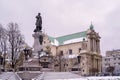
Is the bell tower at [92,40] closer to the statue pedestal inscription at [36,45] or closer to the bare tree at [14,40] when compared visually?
the bare tree at [14,40]

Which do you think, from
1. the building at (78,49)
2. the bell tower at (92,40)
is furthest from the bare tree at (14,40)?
the bell tower at (92,40)

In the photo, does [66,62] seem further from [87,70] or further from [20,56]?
[20,56]

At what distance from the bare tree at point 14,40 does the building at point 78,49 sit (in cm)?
2310

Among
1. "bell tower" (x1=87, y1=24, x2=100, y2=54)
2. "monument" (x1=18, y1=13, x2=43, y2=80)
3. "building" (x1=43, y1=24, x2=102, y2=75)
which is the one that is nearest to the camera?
"monument" (x1=18, y1=13, x2=43, y2=80)

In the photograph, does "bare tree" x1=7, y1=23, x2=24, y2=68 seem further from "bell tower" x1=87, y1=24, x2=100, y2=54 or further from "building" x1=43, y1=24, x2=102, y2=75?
"bell tower" x1=87, y1=24, x2=100, y2=54

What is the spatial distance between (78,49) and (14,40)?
104 feet

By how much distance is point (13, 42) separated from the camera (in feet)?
140

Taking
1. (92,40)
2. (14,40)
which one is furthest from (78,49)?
(14,40)

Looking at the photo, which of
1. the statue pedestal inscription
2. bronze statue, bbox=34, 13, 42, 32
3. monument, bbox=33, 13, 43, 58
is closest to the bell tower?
bronze statue, bbox=34, 13, 42, 32

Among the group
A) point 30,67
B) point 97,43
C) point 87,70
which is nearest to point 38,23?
point 30,67

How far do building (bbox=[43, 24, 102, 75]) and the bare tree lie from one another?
2310 centimetres

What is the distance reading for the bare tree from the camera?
1682 inches

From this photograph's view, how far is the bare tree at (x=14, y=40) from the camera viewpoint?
42.7 m

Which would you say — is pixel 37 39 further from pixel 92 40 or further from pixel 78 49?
pixel 92 40
